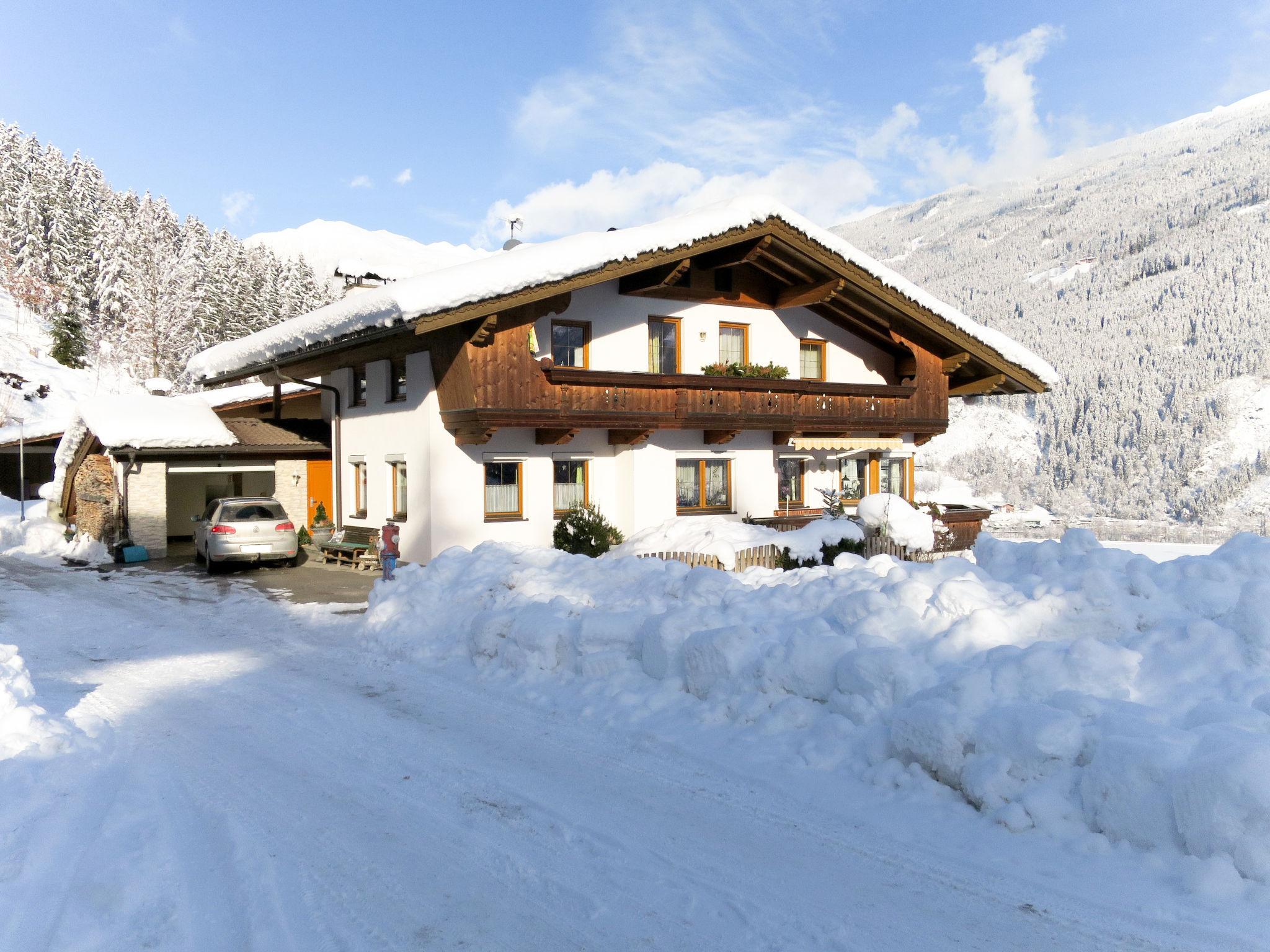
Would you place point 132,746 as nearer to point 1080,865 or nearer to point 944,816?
point 944,816

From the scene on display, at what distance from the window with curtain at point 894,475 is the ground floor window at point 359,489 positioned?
48.0ft

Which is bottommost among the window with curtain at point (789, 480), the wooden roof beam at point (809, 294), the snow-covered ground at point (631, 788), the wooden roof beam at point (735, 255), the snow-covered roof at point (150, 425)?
the snow-covered ground at point (631, 788)

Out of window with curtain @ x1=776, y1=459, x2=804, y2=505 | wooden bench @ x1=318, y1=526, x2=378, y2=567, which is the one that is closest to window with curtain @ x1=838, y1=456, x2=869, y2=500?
window with curtain @ x1=776, y1=459, x2=804, y2=505

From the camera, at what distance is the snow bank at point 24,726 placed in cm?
633

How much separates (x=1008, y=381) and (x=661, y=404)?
12000 mm

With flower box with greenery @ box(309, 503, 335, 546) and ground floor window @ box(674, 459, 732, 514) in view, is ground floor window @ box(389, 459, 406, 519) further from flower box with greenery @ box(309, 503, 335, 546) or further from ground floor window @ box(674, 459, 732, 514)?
ground floor window @ box(674, 459, 732, 514)

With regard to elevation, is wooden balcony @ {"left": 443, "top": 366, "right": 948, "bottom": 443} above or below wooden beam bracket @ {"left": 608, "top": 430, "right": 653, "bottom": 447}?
above

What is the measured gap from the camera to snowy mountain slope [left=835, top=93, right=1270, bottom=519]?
7912cm

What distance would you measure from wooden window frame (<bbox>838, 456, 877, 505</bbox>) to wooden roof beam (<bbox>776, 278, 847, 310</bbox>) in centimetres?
462

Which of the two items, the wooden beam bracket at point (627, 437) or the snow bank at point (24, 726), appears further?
the wooden beam bracket at point (627, 437)

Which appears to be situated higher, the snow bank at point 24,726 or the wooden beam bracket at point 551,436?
the wooden beam bracket at point 551,436

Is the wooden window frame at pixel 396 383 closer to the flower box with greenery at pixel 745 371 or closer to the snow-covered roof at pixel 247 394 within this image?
the snow-covered roof at pixel 247 394

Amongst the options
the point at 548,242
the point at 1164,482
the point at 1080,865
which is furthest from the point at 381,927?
the point at 1164,482

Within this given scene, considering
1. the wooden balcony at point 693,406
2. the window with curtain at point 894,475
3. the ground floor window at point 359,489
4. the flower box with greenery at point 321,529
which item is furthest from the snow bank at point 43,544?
the window with curtain at point 894,475
